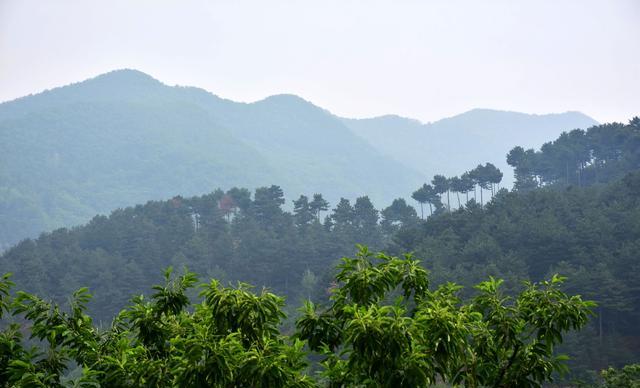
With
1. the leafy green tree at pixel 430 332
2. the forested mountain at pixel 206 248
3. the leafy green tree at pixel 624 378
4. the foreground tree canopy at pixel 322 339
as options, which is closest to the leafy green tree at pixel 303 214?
the forested mountain at pixel 206 248

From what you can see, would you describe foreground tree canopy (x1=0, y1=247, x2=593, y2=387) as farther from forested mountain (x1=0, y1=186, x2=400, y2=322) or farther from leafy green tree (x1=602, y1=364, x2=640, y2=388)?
forested mountain (x1=0, y1=186, x2=400, y2=322)

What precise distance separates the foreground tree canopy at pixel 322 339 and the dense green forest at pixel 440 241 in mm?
47119

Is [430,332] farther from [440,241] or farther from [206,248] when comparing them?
[206,248]

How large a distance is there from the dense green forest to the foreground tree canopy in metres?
47.1

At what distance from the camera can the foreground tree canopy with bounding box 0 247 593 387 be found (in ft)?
34.4

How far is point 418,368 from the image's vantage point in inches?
409

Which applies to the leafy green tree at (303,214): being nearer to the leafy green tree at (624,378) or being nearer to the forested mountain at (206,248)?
the forested mountain at (206,248)

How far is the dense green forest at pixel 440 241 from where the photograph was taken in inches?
2785

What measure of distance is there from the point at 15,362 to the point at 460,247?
81910 mm

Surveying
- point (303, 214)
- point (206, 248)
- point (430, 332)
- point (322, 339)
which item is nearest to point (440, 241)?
point (303, 214)

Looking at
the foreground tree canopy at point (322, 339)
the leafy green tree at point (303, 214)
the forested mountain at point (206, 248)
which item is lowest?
the forested mountain at point (206, 248)

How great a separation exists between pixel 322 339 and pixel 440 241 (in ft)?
258

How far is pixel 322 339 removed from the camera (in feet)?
42.4

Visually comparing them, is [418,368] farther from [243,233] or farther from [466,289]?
[243,233]
